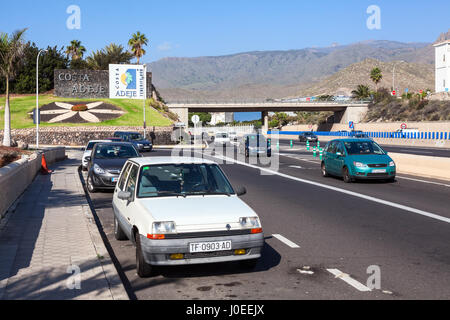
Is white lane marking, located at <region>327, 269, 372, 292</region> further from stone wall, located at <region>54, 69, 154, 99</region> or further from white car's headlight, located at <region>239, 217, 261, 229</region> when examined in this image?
stone wall, located at <region>54, 69, 154, 99</region>

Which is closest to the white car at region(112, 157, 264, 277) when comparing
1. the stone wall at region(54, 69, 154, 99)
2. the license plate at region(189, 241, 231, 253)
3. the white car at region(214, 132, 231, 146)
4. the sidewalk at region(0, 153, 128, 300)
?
the license plate at region(189, 241, 231, 253)

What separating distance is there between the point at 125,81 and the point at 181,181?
77.4 metres

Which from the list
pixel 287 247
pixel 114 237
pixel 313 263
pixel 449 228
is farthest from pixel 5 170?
pixel 449 228

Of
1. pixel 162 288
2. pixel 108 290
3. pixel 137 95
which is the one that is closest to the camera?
pixel 108 290

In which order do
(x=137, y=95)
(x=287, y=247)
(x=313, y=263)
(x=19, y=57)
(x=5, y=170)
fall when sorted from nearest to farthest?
(x=313, y=263)
(x=287, y=247)
(x=5, y=170)
(x=19, y=57)
(x=137, y=95)

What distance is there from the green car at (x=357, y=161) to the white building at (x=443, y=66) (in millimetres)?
108073

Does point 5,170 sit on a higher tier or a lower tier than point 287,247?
higher

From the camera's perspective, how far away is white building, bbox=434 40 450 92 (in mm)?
119438

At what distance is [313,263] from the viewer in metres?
7.61

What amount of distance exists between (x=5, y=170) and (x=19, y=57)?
28923 millimetres

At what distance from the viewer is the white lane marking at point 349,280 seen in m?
6.29

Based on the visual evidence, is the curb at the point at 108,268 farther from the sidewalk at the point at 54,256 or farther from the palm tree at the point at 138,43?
the palm tree at the point at 138,43

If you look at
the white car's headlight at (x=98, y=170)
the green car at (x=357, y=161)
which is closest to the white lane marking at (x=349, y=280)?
the white car's headlight at (x=98, y=170)
